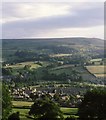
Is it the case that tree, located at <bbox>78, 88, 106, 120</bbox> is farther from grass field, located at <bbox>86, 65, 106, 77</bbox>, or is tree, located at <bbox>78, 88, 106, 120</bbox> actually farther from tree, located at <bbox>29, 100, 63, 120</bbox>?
grass field, located at <bbox>86, 65, 106, 77</bbox>

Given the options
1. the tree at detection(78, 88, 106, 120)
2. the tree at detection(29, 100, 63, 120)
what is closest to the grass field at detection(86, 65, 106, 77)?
the tree at detection(78, 88, 106, 120)

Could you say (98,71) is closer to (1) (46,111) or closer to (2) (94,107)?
(2) (94,107)

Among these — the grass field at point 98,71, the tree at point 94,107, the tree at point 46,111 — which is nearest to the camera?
the tree at point 46,111

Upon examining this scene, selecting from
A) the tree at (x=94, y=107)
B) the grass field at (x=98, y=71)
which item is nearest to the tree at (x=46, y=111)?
the tree at (x=94, y=107)

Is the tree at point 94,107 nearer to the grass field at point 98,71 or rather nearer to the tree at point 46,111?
the tree at point 46,111

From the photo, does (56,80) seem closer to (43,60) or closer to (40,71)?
(40,71)

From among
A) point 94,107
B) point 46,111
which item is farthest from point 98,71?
point 46,111
